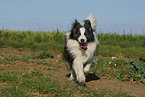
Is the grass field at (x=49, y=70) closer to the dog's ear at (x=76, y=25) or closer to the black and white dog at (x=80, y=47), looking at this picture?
the black and white dog at (x=80, y=47)

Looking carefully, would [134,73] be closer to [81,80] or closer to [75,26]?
[81,80]

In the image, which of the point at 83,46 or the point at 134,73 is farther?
the point at 134,73

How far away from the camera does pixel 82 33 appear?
5.53 metres

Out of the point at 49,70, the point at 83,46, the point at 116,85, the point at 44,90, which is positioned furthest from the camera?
the point at 49,70

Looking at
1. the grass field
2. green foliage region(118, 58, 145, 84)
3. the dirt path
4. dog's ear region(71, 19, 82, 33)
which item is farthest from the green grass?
green foliage region(118, 58, 145, 84)

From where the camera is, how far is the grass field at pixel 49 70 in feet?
16.1

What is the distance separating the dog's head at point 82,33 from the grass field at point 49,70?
1.12 m

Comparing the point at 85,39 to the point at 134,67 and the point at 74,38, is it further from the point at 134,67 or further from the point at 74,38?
the point at 134,67

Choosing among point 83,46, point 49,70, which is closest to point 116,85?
point 83,46

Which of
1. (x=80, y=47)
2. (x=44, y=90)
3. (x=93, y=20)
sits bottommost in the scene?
(x=44, y=90)

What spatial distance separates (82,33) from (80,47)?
0.40m

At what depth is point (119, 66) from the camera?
873cm

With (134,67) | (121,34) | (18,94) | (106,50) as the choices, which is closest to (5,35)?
(106,50)

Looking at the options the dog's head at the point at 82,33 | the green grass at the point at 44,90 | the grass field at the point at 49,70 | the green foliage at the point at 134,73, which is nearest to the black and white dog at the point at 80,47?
the dog's head at the point at 82,33
